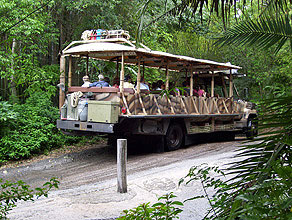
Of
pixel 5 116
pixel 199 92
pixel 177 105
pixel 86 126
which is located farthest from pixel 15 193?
pixel 199 92

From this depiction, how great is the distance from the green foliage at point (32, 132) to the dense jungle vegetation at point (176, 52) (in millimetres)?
32

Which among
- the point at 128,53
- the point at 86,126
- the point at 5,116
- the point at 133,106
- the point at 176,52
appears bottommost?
the point at 86,126

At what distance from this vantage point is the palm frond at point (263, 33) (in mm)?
1968

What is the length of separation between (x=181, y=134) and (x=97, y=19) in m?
5.73

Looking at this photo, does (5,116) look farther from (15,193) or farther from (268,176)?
(268,176)

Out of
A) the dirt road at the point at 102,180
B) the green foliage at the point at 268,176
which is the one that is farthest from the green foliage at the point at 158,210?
the dirt road at the point at 102,180

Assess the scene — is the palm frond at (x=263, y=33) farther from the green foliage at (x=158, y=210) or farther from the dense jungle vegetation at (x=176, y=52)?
the green foliage at (x=158, y=210)

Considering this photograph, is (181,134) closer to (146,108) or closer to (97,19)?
(146,108)

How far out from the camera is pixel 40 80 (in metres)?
13.9

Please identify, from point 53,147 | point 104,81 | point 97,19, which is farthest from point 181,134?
point 97,19

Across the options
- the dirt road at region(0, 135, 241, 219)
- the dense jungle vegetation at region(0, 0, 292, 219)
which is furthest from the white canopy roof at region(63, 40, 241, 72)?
the dirt road at region(0, 135, 241, 219)

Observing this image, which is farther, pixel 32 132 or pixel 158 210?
pixel 32 132

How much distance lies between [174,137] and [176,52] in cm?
803

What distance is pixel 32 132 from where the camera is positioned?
11984 mm
